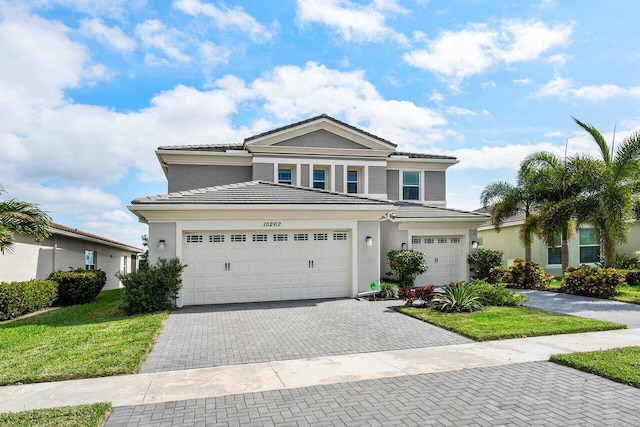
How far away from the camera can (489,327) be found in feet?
30.9

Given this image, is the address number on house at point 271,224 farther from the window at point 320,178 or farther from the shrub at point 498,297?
the shrub at point 498,297

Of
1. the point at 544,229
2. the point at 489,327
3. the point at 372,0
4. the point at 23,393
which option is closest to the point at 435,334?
the point at 489,327

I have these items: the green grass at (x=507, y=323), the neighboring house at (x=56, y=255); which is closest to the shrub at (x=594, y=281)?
the green grass at (x=507, y=323)

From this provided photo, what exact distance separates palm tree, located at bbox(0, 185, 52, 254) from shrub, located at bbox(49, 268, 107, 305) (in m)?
2.61

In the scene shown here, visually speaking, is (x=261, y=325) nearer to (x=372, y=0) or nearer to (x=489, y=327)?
(x=489, y=327)

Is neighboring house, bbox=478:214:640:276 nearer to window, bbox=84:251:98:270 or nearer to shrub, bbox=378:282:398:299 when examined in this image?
shrub, bbox=378:282:398:299

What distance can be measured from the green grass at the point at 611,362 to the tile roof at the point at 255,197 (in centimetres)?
788

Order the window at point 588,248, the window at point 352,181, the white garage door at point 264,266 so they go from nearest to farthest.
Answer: the white garage door at point 264,266 → the window at point 352,181 → the window at point 588,248

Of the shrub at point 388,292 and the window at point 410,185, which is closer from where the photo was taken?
the shrub at point 388,292

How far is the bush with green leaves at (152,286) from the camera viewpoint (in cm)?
1170

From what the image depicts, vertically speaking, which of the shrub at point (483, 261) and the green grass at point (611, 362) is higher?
the shrub at point (483, 261)

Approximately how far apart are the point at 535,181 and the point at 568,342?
37.3 ft

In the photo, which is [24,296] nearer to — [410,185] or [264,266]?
[264,266]

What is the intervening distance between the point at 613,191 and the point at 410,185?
8857 millimetres
